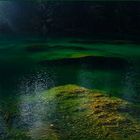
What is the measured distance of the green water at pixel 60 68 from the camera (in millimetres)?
23033

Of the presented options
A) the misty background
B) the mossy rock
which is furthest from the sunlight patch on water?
the misty background

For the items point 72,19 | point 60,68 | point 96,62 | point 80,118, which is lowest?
point 80,118

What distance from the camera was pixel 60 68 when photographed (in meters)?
30.2

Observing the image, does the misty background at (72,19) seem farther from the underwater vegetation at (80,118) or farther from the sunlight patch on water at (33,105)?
the underwater vegetation at (80,118)

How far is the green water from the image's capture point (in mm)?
23033

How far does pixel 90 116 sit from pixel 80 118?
20.5 inches

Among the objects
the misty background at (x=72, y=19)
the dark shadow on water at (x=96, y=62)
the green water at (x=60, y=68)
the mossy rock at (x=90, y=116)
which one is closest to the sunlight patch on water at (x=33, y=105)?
the green water at (x=60, y=68)

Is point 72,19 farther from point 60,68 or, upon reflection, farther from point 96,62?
point 60,68

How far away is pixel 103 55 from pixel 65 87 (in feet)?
44.0

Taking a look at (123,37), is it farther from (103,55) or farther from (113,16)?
(103,55)

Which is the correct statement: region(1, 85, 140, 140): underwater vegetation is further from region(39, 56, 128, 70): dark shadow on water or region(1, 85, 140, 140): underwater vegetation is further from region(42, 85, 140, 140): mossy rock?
region(39, 56, 128, 70): dark shadow on water

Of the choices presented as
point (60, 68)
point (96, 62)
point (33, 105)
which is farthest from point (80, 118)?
point (96, 62)

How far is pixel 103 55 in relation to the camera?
1411 inches

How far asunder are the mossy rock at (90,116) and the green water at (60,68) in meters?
1.28
